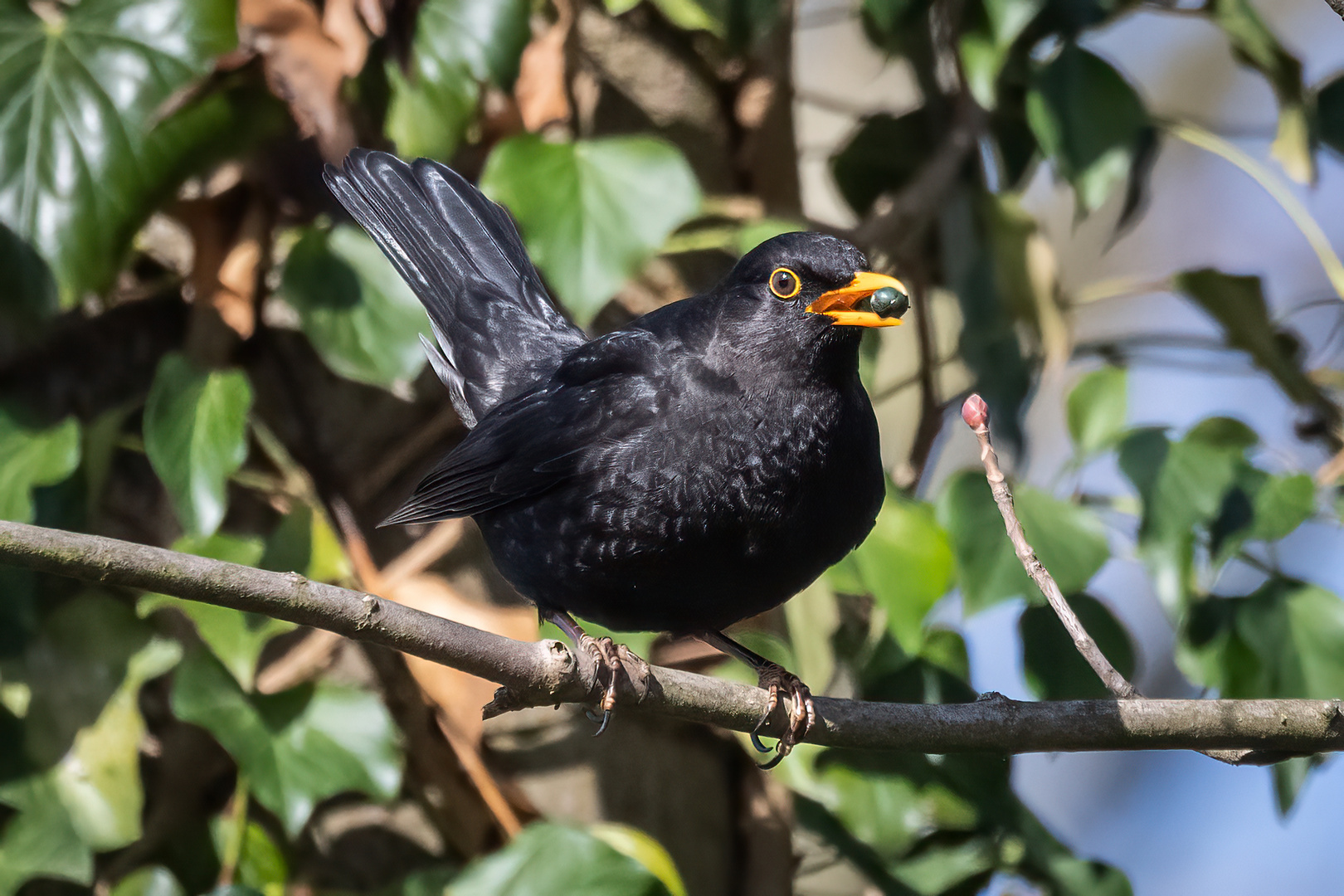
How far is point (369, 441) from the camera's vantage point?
142 inches

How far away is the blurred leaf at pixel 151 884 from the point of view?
121 inches

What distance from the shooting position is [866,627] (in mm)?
3756

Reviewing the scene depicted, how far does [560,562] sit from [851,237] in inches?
65.1

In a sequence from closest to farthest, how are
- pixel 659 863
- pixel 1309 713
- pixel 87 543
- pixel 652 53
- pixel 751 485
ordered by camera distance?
pixel 87 543
pixel 1309 713
pixel 751 485
pixel 659 863
pixel 652 53

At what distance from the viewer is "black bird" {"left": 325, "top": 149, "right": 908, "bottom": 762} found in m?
2.53

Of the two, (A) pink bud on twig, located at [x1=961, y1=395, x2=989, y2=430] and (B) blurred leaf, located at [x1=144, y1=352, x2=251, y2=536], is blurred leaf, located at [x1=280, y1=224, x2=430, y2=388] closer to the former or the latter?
(B) blurred leaf, located at [x1=144, y1=352, x2=251, y2=536]

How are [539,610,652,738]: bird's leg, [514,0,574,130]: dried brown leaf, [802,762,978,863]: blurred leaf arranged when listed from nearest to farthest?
[539,610,652,738]: bird's leg < [802,762,978,863]: blurred leaf < [514,0,574,130]: dried brown leaf

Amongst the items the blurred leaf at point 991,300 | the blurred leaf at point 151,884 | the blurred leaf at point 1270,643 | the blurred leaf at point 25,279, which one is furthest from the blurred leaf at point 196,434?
the blurred leaf at point 1270,643

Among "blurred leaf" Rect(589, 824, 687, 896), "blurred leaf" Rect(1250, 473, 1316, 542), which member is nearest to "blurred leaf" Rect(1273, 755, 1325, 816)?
"blurred leaf" Rect(1250, 473, 1316, 542)

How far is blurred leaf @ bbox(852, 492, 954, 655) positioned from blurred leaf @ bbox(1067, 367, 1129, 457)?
544 millimetres

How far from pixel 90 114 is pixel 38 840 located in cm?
175

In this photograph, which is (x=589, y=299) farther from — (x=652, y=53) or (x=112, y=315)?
(x=112, y=315)

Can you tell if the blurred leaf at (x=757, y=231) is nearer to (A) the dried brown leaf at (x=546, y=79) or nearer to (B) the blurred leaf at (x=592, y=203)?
(B) the blurred leaf at (x=592, y=203)

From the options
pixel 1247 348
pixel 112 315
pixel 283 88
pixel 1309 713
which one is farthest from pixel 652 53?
pixel 1309 713
